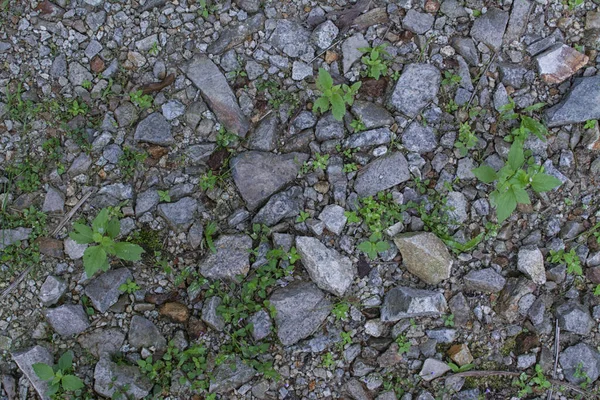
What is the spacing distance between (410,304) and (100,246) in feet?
6.84

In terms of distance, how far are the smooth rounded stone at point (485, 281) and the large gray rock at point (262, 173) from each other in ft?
4.69

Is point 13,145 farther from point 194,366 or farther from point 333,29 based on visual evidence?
point 333,29

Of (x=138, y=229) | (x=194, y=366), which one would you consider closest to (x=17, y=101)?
(x=138, y=229)

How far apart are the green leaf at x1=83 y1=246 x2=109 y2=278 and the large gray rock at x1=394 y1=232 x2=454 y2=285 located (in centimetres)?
199

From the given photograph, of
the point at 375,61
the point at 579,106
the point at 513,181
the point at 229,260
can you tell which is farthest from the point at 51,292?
the point at 579,106

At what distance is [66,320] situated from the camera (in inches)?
157

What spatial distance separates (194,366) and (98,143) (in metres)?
1.77

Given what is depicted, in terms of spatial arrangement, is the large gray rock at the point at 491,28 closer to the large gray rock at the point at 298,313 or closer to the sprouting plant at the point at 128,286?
the large gray rock at the point at 298,313

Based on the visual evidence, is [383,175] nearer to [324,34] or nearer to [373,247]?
[373,247]

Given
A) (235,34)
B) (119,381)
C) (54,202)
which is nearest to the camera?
(119,381)

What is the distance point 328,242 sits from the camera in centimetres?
406

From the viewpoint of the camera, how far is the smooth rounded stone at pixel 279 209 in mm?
4105

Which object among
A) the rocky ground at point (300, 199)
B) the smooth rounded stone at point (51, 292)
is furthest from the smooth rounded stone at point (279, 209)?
the smooth rounded stone at point (51, 292)

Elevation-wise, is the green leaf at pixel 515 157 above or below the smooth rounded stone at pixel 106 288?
above
